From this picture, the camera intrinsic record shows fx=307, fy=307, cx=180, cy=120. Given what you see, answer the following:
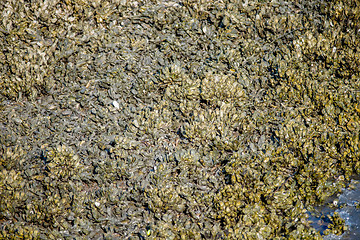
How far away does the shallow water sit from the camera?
16.6 feet

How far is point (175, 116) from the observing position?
6.34 meters

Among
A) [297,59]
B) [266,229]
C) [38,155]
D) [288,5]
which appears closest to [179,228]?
[266,229]

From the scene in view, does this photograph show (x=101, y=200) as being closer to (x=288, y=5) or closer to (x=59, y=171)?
(x=59, y=171)

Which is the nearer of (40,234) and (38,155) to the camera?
(40,234)

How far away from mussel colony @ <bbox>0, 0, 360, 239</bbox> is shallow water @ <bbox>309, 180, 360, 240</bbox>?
174mm

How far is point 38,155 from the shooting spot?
588 cm

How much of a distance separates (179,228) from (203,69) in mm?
3268

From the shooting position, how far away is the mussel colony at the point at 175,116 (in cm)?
548

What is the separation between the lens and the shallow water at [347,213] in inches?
199

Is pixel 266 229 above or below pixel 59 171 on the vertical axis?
above

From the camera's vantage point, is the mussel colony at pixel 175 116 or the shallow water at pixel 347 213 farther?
the mussel colony at pixel 175 116

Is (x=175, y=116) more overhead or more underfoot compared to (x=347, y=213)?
more overhead

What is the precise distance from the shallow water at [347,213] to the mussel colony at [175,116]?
0.17 m

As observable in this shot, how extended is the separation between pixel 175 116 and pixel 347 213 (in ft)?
11.8
